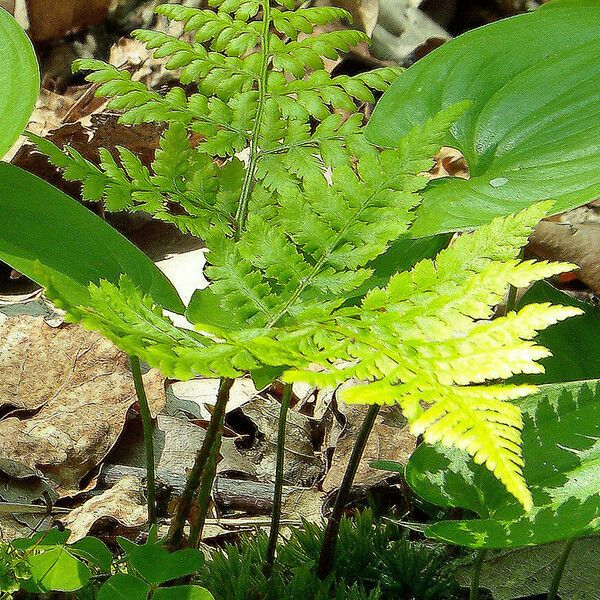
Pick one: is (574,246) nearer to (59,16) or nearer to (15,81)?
(15,81)

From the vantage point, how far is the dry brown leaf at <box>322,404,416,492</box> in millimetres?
1721

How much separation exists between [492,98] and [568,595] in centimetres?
82

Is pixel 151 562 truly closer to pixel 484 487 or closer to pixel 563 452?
pixel 484 487

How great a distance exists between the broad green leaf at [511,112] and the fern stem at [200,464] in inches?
14.1

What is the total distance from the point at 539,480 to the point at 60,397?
1261 mm

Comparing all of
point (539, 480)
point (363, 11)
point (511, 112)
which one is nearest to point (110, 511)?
point (539, 480)

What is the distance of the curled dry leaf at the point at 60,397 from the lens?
1704mm

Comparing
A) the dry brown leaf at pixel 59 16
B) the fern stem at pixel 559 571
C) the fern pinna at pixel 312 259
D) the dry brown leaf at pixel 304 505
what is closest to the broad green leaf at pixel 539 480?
the fern pinna at pixel 312 259

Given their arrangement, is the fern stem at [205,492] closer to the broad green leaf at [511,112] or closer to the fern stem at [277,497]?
the fern stem at [277,497]

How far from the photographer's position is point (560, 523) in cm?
89

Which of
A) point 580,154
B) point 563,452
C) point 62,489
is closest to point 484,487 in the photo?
point 563,452

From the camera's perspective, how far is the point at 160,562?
108cm

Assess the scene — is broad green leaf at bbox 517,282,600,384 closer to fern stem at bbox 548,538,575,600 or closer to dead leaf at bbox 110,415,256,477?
fern stem at bbox 548,538,575,600

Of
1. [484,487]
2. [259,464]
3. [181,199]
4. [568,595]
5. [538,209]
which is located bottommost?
[259,464]
